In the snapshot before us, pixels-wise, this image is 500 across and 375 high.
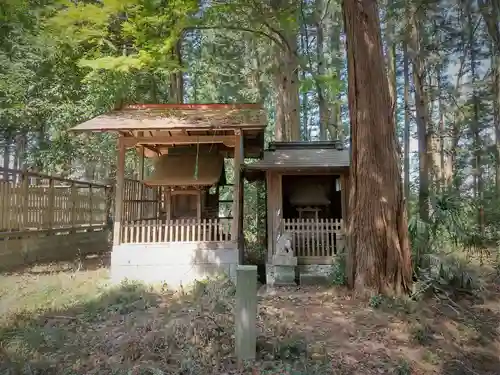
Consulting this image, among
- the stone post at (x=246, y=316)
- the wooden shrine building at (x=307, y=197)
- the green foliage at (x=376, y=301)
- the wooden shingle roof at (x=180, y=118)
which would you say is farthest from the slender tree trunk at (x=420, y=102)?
the stone post at (x=246, y=316)

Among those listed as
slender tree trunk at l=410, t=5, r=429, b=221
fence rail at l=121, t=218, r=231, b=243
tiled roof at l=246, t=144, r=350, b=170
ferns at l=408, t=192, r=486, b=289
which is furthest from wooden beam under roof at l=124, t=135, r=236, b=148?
slender tree trunk at l=410, t=5, r=429, b=221

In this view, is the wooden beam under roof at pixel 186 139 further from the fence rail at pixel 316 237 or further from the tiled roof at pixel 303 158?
the fence rail at pixel 316 237

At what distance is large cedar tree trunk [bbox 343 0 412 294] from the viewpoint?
606cm

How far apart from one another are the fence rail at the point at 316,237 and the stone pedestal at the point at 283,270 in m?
0.67

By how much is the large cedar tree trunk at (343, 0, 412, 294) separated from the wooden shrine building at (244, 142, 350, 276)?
161 centimetres

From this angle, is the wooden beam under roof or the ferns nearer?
the ferns

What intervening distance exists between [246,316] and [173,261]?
4551mm

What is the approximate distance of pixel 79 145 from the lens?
13.6 meters

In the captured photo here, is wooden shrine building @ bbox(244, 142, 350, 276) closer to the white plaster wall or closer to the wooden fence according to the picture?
the white plaster wall

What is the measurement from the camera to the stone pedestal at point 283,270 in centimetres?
795

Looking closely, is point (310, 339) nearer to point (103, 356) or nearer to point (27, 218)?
point (103, 356)

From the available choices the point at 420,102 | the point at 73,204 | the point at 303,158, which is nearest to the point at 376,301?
the point at 303,158

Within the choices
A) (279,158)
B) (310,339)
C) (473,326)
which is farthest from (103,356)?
(279,158)

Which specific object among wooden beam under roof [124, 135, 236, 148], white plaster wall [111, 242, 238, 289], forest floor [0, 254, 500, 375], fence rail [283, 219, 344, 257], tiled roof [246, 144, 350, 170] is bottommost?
forest floor [0, 254, 500, 375]
